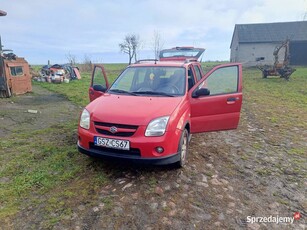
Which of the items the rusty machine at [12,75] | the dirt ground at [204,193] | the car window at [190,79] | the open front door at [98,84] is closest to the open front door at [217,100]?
the car window at [190,79]

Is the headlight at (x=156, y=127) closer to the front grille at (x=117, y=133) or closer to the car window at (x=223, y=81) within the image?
the front grille at (x=117, y=133)

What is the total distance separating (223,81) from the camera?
4316 millimetres

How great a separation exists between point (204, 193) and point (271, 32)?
130 ft

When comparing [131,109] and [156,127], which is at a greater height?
[131,109]

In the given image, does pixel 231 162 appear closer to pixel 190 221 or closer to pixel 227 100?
pixel 227 100

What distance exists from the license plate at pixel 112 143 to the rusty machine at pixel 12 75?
807 centimetres

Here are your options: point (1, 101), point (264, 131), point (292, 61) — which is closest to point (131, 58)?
point (292, 61)

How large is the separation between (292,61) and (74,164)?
36.9 m

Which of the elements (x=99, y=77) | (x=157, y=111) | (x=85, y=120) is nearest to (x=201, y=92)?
(x=157, y=111)

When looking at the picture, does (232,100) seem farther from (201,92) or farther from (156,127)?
(156,127)

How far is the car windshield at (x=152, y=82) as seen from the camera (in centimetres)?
398

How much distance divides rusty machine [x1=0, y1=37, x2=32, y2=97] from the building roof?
32973 millimetres

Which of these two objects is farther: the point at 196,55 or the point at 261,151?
the point at 196,55

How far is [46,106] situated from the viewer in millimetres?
8648
